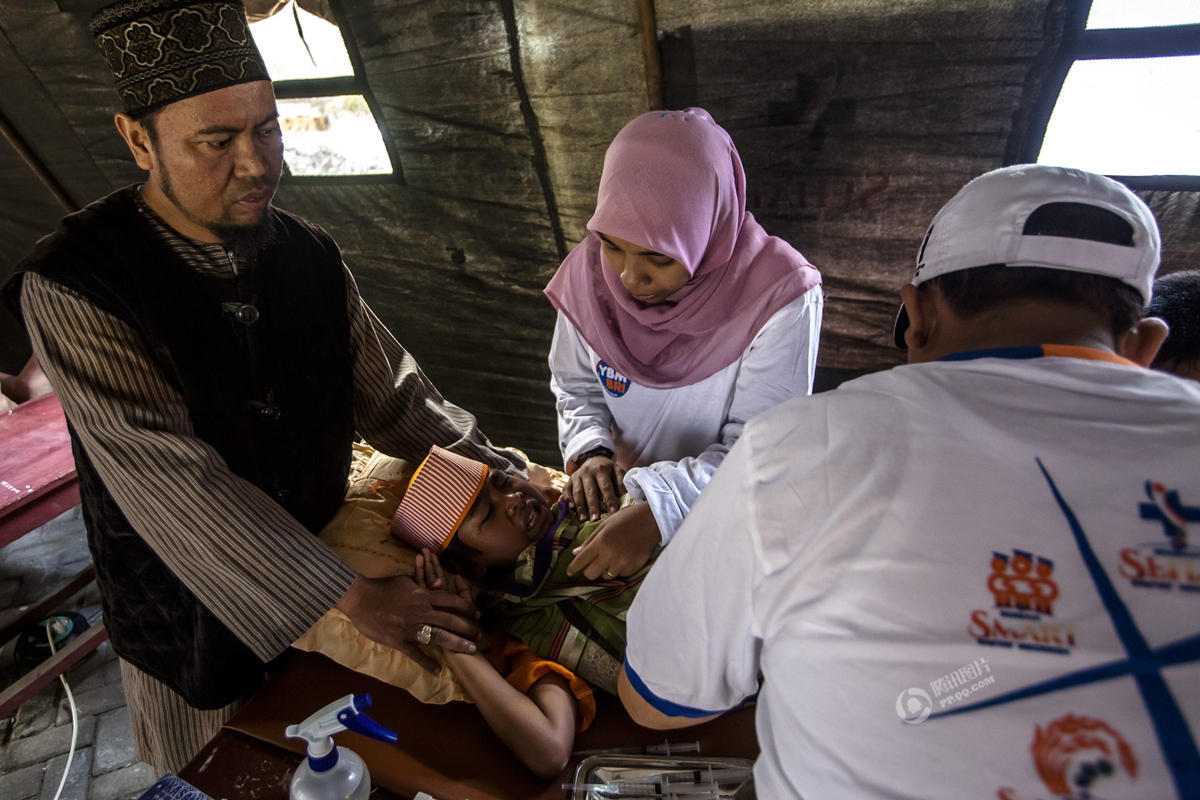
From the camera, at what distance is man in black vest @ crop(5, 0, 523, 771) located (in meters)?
1.48

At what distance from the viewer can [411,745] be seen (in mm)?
1582

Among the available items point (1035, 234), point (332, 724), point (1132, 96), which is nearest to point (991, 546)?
point (1035, 234)

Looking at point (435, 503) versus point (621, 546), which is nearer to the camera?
point (621, 546)

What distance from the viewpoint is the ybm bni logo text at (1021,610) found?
2.17ft

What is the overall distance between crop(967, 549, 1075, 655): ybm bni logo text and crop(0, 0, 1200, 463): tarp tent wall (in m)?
2.08

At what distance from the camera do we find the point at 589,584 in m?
1.88

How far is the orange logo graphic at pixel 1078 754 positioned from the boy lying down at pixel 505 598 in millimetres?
1118

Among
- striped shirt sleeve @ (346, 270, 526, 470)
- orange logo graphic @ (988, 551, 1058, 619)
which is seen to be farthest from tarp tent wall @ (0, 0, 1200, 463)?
orange logo graphic @ (988, 551, 1058, 619)

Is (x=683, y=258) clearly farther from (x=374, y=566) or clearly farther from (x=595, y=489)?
(x=374, y=566)

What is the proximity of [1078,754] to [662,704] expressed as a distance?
0.68m

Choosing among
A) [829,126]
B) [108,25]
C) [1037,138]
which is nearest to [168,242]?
[108,25]

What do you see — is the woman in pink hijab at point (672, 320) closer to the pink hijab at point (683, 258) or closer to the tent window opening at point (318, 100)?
the pink hijab at point (683, 258)

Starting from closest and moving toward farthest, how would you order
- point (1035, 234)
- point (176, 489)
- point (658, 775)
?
point (1035, 234)
point (658, 775)
point (176, 489)

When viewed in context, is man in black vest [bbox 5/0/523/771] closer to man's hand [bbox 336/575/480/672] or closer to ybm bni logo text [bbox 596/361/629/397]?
man's hand [bbox 336/575/480/672]
